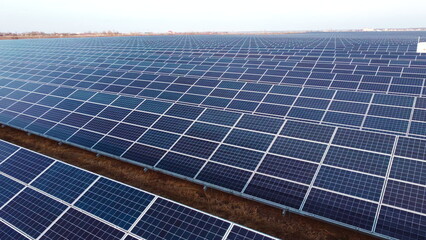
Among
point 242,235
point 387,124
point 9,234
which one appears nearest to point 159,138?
point 9,234

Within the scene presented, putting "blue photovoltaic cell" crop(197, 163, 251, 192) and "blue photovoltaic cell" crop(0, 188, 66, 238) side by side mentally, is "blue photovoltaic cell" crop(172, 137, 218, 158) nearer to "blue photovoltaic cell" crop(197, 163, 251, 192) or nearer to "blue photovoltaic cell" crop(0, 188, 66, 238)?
"blue photovoltaic cell" crop(197, 163, 251, 192)

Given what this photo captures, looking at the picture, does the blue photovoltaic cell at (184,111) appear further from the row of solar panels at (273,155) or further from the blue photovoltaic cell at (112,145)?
the blue photovoltaic cell at (112,145)

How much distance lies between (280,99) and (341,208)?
12124mm

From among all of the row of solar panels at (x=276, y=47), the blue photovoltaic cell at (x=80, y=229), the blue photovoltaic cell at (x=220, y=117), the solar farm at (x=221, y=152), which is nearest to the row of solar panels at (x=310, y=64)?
the solar farm at (x=221, y=152)

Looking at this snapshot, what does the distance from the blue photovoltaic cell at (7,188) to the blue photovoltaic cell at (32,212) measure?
31cm

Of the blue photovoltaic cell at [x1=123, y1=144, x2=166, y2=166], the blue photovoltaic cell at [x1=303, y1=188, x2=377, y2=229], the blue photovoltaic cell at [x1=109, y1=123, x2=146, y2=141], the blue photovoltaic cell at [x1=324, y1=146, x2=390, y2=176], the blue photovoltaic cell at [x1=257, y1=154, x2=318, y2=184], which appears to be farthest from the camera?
the blue photovoltaic cell at [x1=109, y1=123, x2=146, y2=141]

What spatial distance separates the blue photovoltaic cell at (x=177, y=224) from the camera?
9.19m

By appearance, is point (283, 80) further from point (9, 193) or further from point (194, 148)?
point (9, 193)

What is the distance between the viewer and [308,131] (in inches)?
609

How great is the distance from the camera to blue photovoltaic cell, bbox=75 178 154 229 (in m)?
9.97

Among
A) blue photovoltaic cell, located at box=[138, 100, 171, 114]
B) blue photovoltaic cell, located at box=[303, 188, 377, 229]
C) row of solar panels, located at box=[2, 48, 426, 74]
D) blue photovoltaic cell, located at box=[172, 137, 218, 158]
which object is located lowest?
row of solar panels, located at box=[2, 48, 426, 74]

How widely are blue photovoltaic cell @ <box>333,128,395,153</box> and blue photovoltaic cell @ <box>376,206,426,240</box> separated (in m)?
3.47

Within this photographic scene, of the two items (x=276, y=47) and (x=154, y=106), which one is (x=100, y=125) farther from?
(x=276, y=47)

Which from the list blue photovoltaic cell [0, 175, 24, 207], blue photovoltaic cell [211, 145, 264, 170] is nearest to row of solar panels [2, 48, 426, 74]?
blue photovoltaic cell [211, 145, 264, 170]
